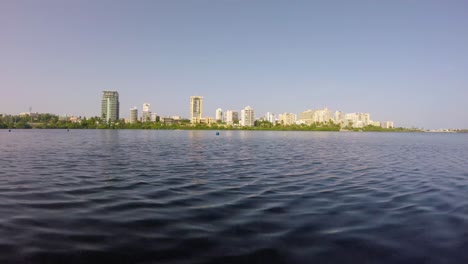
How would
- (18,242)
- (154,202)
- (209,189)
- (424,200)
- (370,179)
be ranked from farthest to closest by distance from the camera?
(370,179) < (209,189) < (424,200) < (154,202) < (18,242)

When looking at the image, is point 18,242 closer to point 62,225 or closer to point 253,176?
point 62,225

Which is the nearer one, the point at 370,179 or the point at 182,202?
the point at 182,202

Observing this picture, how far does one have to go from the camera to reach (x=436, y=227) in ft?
26.3

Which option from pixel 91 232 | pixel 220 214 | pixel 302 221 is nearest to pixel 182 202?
pixel 220 214

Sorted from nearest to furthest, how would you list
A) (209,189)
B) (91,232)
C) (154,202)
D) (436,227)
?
(91,232) → (436,227) → (154,202) → (209,189)

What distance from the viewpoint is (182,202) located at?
10234 mm

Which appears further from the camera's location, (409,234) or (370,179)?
(370,179)

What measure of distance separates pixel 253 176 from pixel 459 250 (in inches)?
419

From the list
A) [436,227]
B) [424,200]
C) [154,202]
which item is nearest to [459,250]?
[436,227]

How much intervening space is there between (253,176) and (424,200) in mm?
7989

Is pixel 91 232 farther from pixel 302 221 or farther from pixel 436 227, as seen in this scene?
pixel 436 227

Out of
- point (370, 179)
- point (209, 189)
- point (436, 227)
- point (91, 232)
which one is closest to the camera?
point (91, 232)

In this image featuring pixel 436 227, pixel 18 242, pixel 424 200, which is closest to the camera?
pixel 18 242

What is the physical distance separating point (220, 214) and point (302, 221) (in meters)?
2.37
